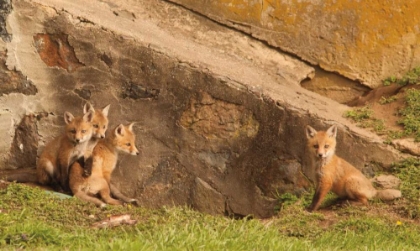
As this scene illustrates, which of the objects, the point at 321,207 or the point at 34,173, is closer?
the point at 321,207

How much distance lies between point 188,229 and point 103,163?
316cm

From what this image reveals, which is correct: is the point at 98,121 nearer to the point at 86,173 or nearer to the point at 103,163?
the point at 103,163

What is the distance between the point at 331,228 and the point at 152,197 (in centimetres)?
283

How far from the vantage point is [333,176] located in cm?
1041

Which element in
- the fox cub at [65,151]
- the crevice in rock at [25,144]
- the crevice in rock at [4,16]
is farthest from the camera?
the crevice in rock at [25,144]

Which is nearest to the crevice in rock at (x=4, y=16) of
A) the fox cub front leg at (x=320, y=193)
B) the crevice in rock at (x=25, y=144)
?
the crevice in rock at (x=25, y=144)

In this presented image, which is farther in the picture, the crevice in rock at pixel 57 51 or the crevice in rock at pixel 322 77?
the crevice in rock at pixel 322 77

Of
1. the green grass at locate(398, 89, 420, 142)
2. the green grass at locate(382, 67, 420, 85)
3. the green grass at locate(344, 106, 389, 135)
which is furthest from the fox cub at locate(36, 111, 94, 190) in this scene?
the green grass at locate(382, 67, 420, 85)

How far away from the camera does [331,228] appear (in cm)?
949

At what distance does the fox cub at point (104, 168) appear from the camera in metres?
10.6

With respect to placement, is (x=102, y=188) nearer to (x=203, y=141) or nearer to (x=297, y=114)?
(x=203, y=141)

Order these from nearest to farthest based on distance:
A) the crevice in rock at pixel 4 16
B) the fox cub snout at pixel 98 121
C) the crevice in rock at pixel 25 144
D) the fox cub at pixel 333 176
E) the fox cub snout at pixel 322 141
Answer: the fox cub at pixel 333 176, the fox cub snout at pixel 322 141, the fox cub snout at pixel 98 121, the crevice in rock at pixel 4 16, the crevice in rock at pixel 25 144

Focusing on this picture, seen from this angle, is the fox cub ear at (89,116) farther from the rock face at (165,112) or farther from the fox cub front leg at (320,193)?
the fox cub front leg at (320,193)

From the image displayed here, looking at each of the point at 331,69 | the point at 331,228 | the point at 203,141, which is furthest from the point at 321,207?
the point at 331,69
